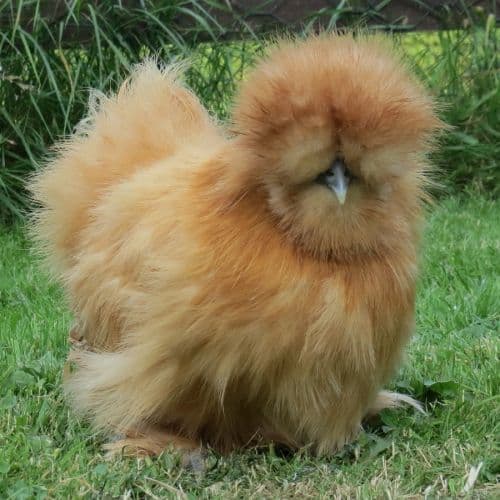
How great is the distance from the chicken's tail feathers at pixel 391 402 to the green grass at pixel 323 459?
27 millimetres

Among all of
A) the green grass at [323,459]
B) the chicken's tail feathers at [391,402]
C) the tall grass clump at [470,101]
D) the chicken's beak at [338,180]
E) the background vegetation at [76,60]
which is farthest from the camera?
the tall grass clump at [470,101]

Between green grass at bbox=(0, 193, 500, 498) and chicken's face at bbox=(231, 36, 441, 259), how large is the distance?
559mm

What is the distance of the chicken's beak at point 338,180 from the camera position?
1953 mm

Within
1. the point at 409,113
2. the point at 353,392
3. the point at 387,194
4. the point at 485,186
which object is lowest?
the point at 485,186

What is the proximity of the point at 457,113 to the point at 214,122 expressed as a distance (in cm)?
347

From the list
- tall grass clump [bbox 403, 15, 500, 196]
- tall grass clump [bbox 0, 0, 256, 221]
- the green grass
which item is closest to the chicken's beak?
the green grass

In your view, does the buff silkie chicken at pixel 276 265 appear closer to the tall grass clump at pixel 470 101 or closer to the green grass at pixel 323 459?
the green grass at pixel 323 459

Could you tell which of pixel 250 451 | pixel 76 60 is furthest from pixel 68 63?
pixel 250 451

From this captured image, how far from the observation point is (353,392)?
2270mm

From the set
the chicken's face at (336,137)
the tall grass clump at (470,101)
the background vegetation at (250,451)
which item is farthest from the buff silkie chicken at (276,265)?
the tall grass clump at (470,101)

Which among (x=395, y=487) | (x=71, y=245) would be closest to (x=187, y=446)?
(x=395, y=487)

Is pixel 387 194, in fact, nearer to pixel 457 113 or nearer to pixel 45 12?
pixel 45 12

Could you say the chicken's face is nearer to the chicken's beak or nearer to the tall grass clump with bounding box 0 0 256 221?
the chicken's beak

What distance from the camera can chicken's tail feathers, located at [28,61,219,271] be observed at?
8.73 feet
